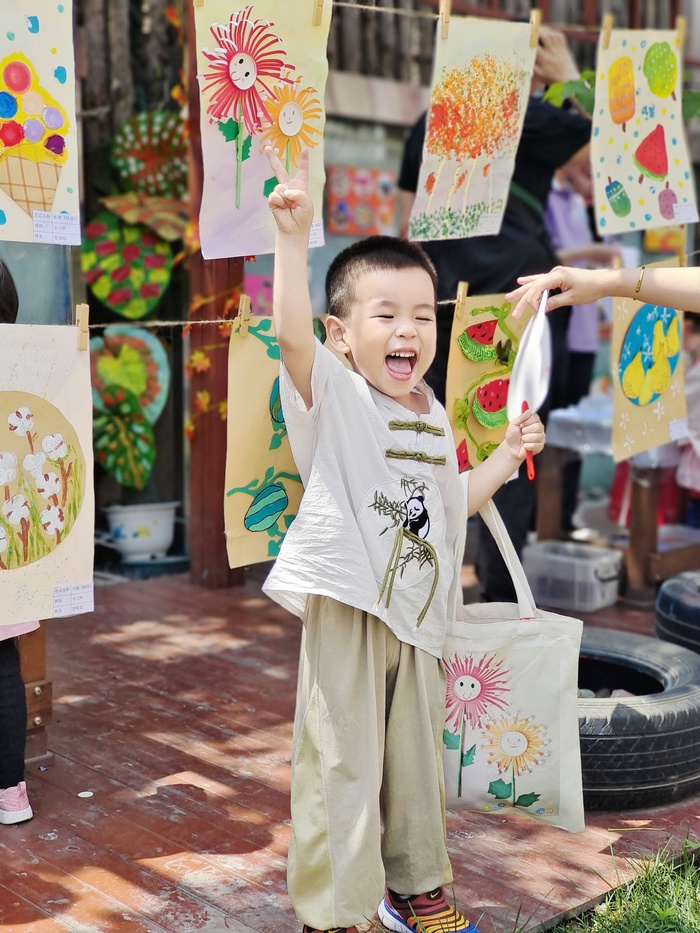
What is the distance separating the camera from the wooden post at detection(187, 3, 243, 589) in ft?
16.6

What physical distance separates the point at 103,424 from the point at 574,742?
3512mm

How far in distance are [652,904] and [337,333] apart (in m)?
1.42

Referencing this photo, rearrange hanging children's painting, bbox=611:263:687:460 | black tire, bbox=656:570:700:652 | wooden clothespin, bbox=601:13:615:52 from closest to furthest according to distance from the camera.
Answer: wooden clothespin, bbox=601:13:615:52
hanging children's painting, bbox=611:263:687:460
black tire, bbox=656:570:700:652

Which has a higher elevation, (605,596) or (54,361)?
(54,361)

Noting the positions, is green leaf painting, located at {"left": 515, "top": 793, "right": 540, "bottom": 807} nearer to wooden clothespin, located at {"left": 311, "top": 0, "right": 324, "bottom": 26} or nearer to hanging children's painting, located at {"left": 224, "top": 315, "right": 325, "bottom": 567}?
hanging children's painting, located at {"left": 224, "top": 315, "right": 325, "bottom": 567}

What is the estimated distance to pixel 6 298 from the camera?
2.70 meters

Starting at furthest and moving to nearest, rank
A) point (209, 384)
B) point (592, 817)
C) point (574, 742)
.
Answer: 1. point (209, 384)
2. point (592, 817)
3. point (574, 742)

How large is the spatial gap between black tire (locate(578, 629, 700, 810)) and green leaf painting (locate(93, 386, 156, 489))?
3.03 m

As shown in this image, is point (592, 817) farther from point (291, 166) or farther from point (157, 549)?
point (157, 549)

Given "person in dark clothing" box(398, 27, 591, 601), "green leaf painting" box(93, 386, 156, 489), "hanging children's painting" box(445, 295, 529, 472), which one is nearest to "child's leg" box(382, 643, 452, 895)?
"hanging children's painting" box(445, 295, 529, 472)

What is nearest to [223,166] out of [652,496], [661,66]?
[661,66]

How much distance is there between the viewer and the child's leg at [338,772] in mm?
2158

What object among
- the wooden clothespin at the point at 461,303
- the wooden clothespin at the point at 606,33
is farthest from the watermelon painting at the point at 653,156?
the wooden clothespin at the point at 461,303

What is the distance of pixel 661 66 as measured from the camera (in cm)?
372
